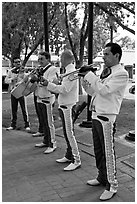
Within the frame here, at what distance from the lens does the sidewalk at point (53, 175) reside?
3.39 meters

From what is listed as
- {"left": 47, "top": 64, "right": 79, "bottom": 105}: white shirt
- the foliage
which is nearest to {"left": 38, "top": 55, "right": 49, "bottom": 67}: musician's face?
{"left": 47, "top": 64, "right": 79, "bottom": 105}: white shirt

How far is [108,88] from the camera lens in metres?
3.01

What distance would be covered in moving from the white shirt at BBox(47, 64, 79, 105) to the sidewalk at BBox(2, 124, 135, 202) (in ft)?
3.54

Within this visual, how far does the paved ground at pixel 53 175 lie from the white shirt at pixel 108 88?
1.07 m

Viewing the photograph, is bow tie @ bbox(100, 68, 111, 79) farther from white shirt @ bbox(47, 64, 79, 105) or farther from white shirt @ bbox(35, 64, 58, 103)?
white shirt @ bbox(35, 64, 58, 103)

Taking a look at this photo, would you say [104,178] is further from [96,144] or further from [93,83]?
[93,83]

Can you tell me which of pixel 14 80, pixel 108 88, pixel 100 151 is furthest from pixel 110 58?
pixel 14 80

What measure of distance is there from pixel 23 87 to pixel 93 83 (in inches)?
110

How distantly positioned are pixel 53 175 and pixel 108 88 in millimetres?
1756

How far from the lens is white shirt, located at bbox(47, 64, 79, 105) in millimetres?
3959

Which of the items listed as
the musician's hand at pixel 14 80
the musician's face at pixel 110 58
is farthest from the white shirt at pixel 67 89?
the musician's hand at pixel 14 80

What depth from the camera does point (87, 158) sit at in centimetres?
473

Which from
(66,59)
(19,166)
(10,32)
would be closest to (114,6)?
(66,59)

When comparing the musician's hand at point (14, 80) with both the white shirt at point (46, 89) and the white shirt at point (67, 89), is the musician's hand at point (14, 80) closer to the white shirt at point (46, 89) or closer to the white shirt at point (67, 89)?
the white shirt at point (46, 89)
